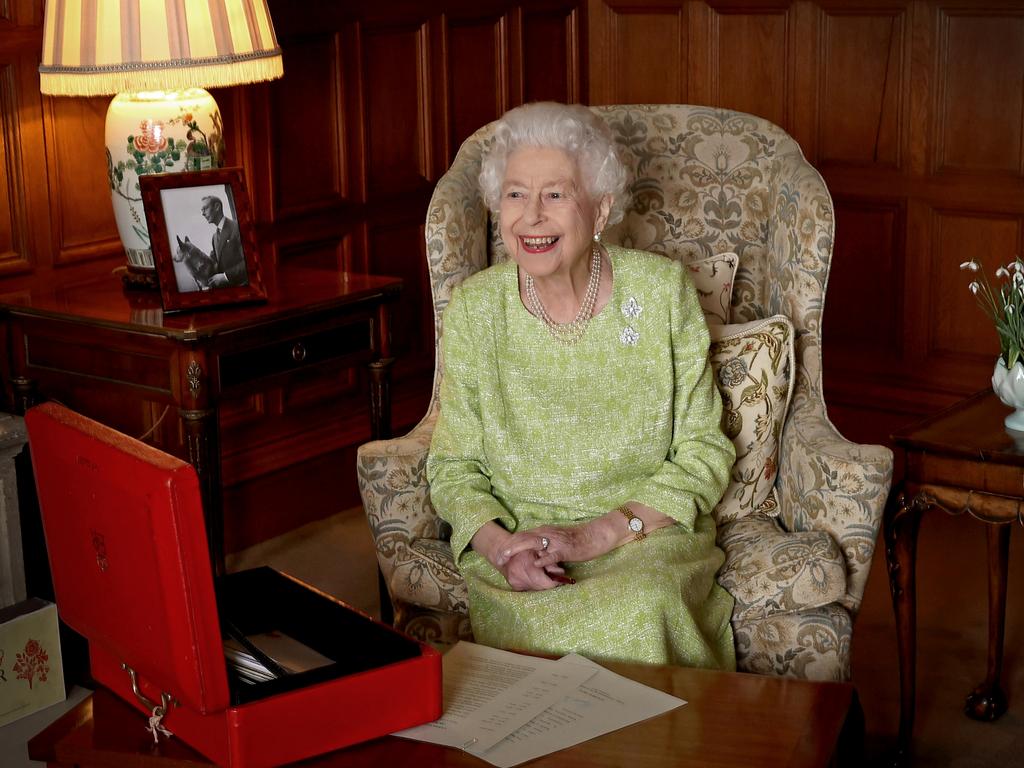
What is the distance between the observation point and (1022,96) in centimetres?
374

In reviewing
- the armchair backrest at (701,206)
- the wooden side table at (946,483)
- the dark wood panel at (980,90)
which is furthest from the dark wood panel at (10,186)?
the dark wood panel at (980,90)

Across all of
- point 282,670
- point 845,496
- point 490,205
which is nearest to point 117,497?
point 282,670

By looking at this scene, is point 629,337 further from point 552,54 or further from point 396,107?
point 552,54

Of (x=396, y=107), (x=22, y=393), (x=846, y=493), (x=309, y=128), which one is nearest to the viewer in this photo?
(x=846, y=493)

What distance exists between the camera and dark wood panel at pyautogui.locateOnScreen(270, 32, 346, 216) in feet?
11.3

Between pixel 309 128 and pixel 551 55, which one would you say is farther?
pixel 551 55

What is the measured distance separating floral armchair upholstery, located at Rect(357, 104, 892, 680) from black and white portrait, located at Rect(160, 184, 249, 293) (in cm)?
37

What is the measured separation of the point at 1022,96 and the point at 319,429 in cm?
217

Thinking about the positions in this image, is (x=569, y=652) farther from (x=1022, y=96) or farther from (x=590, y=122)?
(x=1022, y=96)

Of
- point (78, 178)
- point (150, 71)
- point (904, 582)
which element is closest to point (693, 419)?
point (904, 582)

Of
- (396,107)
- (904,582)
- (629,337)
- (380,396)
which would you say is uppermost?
(396,107)

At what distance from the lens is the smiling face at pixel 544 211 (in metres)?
2.19

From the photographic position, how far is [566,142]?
221cm

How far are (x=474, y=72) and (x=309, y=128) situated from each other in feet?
2.21
